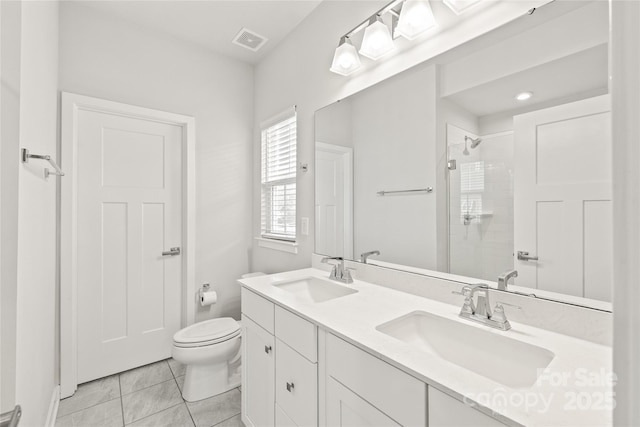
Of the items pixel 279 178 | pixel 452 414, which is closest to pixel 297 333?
pixel 452 414

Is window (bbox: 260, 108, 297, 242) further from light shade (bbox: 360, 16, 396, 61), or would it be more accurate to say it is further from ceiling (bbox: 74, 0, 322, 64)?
light shade (bbox: 360, 16, 396, 61)

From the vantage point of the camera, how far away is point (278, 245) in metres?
2.43

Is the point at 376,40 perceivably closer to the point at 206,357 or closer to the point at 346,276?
the point at 346,276

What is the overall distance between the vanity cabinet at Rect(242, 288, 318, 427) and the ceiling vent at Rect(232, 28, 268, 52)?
2.03 metres

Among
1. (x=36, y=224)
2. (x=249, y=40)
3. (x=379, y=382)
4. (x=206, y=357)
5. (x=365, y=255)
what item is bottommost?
(x=206, y=357)

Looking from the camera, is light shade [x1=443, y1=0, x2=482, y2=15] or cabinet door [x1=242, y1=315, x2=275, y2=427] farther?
cabinet door [x1=242, y1=315, x2=275, y2=427]

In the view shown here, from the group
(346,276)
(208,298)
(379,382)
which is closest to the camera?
(379,382)

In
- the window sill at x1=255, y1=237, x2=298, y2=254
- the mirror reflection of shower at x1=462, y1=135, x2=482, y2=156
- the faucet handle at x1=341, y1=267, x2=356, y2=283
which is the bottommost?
the faucet handle at x1=341, y1=267, x2=356, y2=283

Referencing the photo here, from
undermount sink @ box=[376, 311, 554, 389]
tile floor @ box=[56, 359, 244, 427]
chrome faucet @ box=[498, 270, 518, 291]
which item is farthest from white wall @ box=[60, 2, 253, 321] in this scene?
chrome faucet @ box=[498, 270, 518, 291]

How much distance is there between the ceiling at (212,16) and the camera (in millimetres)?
2051

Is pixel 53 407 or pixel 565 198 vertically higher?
pixel 565 198

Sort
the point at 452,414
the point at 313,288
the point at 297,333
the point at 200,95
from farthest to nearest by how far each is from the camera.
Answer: the point at 200,95, the point at 313,288, the point at 297,333, the point at 452,414

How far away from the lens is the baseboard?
1.63 meters

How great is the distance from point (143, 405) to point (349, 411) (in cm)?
161
